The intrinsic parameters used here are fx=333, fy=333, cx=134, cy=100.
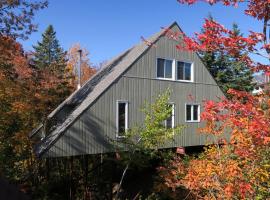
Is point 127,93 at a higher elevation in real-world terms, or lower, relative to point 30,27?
lower

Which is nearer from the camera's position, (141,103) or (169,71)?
(141,103)

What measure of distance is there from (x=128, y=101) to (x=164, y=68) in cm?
342

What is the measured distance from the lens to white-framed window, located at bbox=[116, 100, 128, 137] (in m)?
17.4

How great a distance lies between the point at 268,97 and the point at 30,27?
10.5 m

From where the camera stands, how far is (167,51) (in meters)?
19.9

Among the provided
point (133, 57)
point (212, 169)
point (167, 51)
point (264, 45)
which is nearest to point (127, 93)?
point (133, 57)

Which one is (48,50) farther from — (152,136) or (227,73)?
(152,136)

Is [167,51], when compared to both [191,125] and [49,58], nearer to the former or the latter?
[191,125]

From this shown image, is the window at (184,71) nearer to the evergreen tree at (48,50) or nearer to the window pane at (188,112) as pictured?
the window pane at (188,112)

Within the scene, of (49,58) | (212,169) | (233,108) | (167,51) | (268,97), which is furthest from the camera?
(49,58)

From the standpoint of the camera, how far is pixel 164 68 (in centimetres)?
1983

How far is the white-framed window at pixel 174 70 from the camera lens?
19.6m

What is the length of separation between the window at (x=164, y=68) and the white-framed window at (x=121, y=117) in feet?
10.3

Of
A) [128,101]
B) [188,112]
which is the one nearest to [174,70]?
[188,112]
